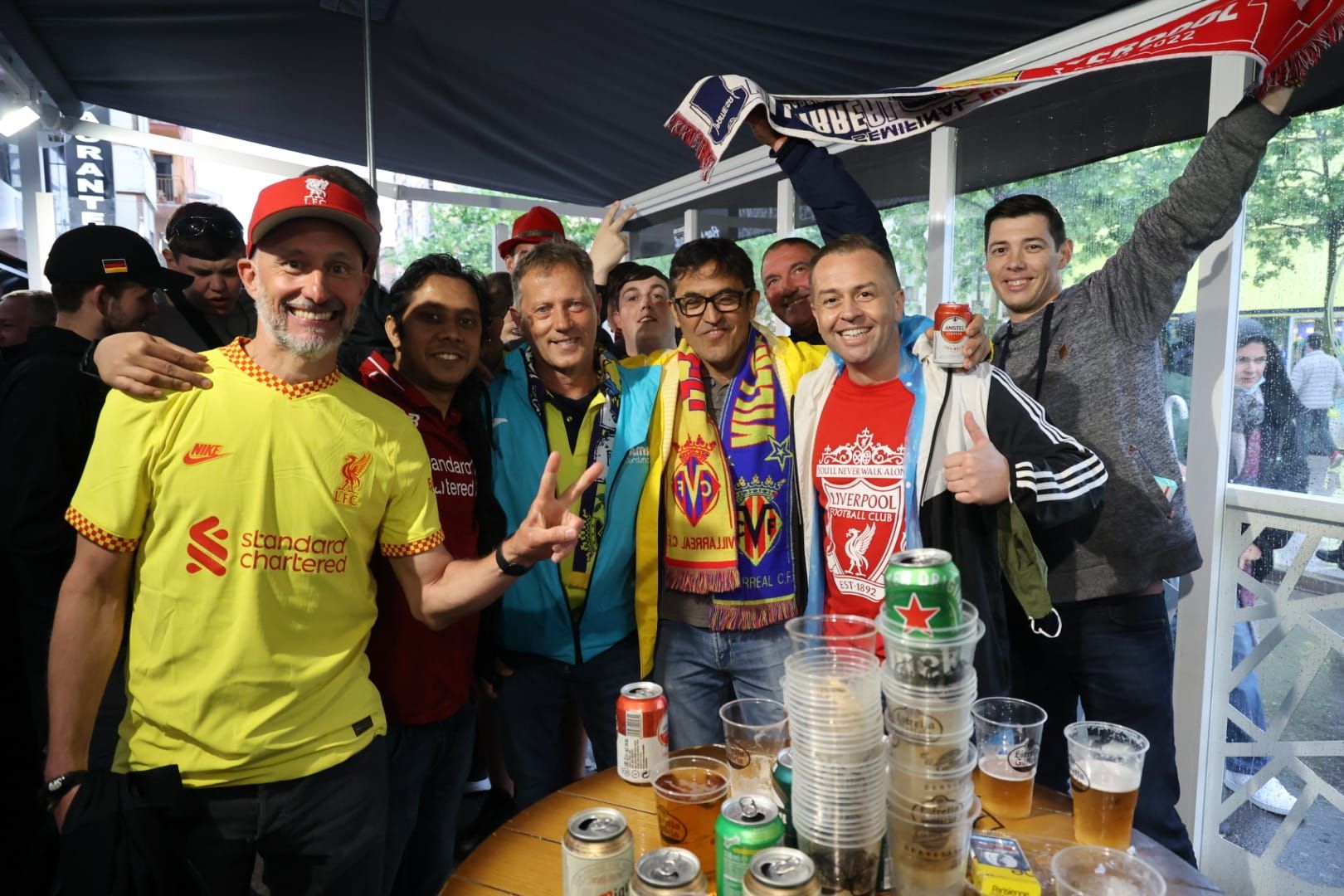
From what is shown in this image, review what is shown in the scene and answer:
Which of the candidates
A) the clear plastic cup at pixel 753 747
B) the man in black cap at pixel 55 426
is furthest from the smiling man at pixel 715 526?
the man in black cap at pixel 55 426

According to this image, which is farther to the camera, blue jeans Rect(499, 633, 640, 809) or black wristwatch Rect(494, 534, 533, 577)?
blue jeans Rect(499, 633, 640, 809)

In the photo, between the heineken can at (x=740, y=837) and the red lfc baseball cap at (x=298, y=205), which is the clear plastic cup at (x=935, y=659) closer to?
the heineken can at (x=740, y=837)

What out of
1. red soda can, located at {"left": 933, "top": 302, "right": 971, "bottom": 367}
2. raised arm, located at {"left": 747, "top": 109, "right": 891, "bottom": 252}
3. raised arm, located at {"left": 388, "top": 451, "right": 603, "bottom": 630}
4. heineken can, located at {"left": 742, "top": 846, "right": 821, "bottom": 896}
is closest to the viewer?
heineken can, located at {"left": 742, "top": 846, "right": 821, "bottom": 896}

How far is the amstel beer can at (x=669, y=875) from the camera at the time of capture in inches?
35.1

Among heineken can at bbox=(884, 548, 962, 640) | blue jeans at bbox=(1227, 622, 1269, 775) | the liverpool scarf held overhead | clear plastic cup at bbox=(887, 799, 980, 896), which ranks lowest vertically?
blue jeans at bbox=(1227, 622, 1269, 775)

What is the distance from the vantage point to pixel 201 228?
2.52 m

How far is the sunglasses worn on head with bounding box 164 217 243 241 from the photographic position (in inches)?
99.0

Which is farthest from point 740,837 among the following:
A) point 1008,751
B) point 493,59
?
point 493,59

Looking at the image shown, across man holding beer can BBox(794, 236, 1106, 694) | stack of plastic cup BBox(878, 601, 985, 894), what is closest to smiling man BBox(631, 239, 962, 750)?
man holding beer can BBox(794, 236, 1106, 694)

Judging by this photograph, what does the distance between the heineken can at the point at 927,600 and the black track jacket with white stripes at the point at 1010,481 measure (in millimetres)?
816

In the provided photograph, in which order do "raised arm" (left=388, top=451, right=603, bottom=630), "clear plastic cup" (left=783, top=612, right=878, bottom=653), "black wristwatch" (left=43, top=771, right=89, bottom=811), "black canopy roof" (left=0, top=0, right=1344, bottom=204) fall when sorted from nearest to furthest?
"clear plastic cup" (left=783, top=612, right=878, bottom=653) < "black wristwatch" (left=43, top=771, right=89, bottom=811) < "raised arm" (left=388, top=451, right=603, bottom=630) < "black canopy roof" (left=0, top=0, right=1344, bottom=204)

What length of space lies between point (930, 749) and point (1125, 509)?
4.87 feet

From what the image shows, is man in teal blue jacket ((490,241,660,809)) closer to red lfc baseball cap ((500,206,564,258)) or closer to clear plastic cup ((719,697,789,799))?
clear plastic cup ((719,697,789,799))

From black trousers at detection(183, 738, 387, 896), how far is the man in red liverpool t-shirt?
191 mm
